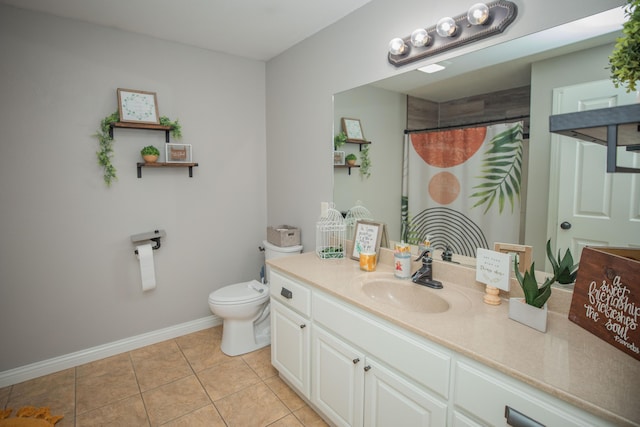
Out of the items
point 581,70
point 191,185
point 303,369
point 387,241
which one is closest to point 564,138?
point 581,70

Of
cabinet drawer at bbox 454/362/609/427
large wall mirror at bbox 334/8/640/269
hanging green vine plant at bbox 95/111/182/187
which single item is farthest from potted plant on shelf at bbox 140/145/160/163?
cabinet drawer at bbox 454/362/609/427

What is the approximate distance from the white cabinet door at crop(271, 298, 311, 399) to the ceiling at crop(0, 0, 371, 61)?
1.97 m

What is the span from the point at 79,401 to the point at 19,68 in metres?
2.21

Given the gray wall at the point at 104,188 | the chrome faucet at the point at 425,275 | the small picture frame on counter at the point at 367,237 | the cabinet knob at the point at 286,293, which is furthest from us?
the gray wall at the point at 104,188

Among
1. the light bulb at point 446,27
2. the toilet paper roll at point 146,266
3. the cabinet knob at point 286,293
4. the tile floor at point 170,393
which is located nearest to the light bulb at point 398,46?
the light bulb at point 446,27

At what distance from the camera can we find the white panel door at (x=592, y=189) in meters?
1.14

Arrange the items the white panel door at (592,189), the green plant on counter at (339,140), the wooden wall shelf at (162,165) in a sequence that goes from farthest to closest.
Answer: the wooden wall shelf at (162,165), the green plant on counter at (339,140), the white panel door at (592,189)

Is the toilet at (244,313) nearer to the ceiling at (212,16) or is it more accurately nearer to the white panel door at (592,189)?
the ceiling at (212,16)

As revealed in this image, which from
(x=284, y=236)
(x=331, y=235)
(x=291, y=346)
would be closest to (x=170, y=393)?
(x=291, y=346)

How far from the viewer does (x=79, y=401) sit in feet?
6.71

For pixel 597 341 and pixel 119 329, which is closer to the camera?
pixel 597 341

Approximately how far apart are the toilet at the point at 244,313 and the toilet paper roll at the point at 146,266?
19.2 inches

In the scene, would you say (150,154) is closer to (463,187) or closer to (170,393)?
(170,393)

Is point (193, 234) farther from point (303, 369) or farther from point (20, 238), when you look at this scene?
point (303, 369)
